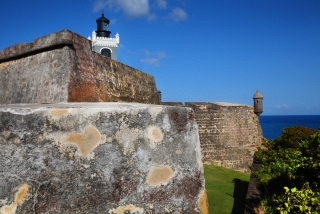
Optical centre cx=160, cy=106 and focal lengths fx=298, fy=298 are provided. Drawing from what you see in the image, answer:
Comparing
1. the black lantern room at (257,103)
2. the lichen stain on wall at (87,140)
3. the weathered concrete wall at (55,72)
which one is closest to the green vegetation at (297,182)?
the lichen stain on wall at (87,140)

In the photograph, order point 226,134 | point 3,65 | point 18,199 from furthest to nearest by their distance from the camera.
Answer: point 226,134
point 3,65
point 18,199

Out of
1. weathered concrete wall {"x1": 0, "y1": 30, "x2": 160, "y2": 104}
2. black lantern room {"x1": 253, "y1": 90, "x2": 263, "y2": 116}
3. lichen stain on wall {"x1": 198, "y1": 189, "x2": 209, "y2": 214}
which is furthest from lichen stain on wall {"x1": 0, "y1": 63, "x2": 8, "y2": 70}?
black lantern room {"x1": 253, "y1": 90, "x2": 263, "y2": 116}

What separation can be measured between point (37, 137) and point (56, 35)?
305 cm

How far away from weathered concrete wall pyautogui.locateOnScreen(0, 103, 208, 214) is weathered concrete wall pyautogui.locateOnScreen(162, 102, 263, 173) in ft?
48.9

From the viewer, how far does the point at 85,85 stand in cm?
437

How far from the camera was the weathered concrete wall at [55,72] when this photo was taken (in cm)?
398

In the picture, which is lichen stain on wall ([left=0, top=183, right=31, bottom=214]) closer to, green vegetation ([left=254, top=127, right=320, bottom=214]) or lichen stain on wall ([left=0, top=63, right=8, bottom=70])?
green vegetation ([left=254, top=127, right=320, bottom=214])

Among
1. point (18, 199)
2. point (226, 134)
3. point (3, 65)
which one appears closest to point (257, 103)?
point (226, 134)

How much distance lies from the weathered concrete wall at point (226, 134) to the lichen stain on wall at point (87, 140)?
49.4 ft

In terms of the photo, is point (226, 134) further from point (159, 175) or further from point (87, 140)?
point (87, 140)

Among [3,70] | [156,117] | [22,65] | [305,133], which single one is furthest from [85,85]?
[305,133]

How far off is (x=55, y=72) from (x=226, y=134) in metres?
14.4

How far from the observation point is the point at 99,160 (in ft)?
4.96

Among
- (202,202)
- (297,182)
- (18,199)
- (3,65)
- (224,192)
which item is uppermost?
(3,65)
